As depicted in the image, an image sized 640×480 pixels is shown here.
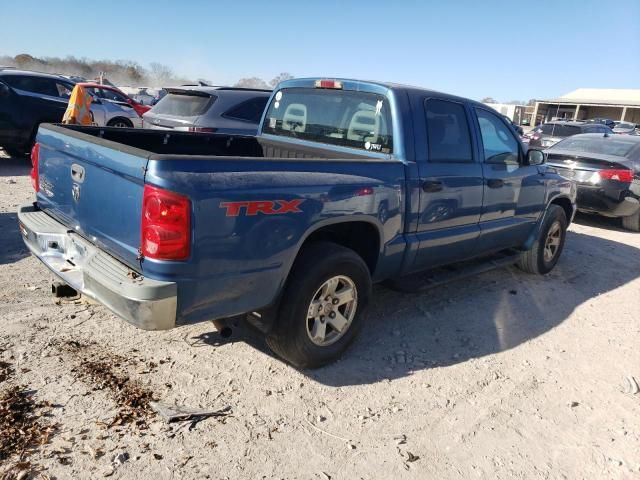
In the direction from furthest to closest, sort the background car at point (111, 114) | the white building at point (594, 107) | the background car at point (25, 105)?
the white building at point (594, 107) → the background car at point (111, 114) → the background car at point (25, 105)

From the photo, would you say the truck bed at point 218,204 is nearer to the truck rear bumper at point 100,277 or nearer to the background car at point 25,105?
the truck rear bumper at point 100,277

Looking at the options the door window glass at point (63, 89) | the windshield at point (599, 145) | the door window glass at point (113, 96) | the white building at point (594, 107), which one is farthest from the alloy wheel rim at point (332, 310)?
the white building at point (594, 107)

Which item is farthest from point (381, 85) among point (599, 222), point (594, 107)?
point (594, 107)

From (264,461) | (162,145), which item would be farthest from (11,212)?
(264,461)

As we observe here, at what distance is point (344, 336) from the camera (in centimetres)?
363

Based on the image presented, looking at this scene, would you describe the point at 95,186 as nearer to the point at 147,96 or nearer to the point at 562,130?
the point at 562,130

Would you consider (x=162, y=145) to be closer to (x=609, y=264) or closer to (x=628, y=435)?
(x=628, y=435)

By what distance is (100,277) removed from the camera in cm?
282

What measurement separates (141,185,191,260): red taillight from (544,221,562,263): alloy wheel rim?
4.61 m

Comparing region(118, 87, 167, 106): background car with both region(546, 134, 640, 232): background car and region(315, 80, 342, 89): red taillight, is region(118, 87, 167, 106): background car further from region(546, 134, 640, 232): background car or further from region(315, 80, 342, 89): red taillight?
region(315, 80, 342, 89): red taillight

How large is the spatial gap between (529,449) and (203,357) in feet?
6.89

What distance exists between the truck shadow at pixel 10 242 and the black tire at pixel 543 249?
17.1ft

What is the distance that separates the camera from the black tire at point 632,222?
352 inches

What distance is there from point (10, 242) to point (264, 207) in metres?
3.90
